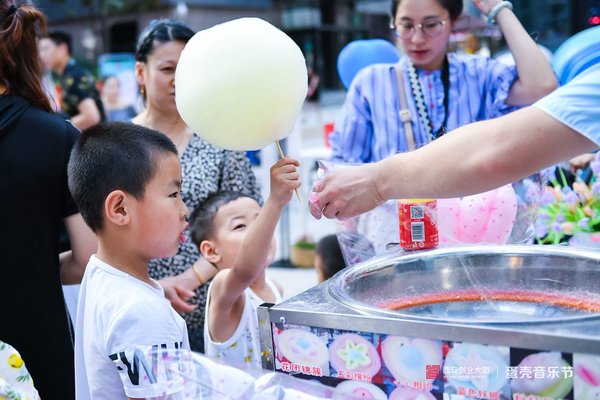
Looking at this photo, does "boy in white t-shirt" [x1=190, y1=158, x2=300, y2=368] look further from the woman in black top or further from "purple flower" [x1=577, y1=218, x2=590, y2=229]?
"purple flower" [x1=577, y1=218, x2=590, y2=229]

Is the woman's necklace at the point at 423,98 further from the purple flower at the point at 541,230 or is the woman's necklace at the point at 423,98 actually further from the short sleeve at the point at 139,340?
the short sleeve at the point at 139,340

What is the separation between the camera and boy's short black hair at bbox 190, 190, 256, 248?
1.98 meters

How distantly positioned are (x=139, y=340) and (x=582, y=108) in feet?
2.96

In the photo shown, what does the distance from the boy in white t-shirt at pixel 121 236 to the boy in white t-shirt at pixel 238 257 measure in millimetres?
189

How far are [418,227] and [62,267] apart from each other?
976 millimetres

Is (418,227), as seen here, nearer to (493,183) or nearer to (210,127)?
(493,183)

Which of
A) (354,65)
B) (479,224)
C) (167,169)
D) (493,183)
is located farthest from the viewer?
(354,65)

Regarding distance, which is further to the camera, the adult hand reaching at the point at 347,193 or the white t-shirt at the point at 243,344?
the white t-shirt at the point at 243,344

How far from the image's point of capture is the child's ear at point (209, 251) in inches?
77.8

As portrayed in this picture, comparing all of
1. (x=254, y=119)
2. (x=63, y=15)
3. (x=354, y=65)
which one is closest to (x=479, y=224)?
(x=254, y=119)

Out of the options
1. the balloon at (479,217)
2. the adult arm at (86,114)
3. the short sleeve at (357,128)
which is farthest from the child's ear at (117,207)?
the adult arm at (86,114)

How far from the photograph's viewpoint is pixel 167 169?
1458mm

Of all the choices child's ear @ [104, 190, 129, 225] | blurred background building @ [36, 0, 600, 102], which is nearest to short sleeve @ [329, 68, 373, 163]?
child's ear @ [104, 190, 129, 225]

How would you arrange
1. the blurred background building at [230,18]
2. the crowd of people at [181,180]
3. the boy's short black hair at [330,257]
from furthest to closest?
the blurred background building at [230,18] → the boy's short black hair at [330,257] → the crowd of people at [181,180]
